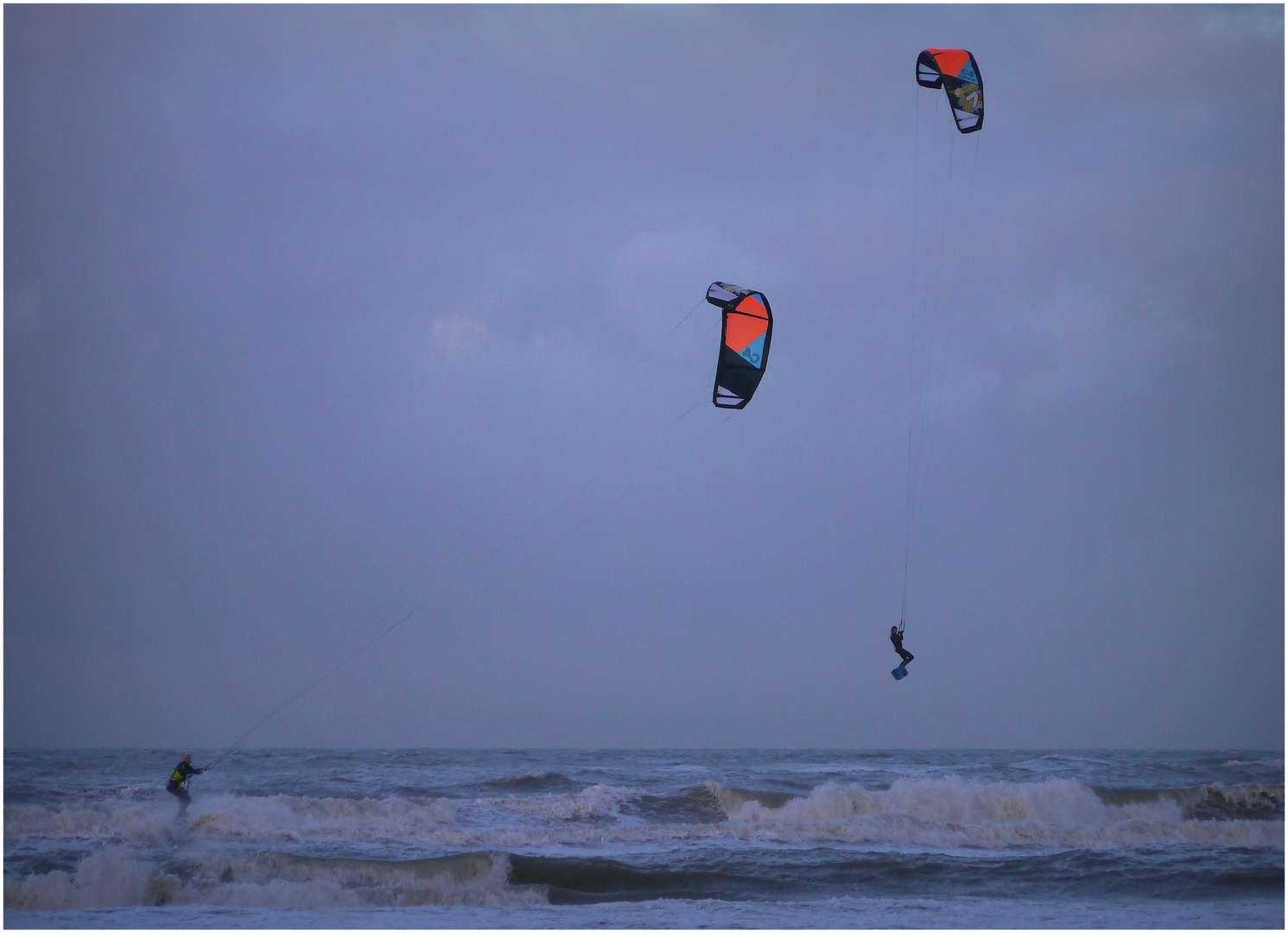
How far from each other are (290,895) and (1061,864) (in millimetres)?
9554

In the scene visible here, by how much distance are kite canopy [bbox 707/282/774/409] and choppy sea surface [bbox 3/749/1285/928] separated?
19.7 feet

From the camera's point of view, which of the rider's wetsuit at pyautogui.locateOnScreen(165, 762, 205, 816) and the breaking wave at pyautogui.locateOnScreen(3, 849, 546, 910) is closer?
the breaking wave at pyautogui.locateOnScreen(3, 849, 546, 910)

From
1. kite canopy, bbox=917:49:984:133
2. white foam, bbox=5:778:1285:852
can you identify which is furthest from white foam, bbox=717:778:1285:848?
kite canopy, bbox=917:49:984:133

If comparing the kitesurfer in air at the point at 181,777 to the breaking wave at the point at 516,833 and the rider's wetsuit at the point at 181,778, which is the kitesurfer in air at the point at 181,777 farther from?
the breaking wave at the point at 516,833

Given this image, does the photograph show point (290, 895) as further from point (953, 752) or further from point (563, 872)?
point (953, 752)

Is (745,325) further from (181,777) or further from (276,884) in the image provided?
(181,777)

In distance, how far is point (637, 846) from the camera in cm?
1434

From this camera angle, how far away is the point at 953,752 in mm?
28344

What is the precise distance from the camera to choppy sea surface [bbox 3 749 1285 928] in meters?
11.2

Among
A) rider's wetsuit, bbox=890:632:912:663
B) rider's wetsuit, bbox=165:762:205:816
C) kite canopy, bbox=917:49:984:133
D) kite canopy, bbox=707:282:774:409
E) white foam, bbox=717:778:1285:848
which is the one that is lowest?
white foam, bbox=717:778:1285:848

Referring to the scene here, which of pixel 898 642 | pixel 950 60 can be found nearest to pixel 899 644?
pixel 898 642

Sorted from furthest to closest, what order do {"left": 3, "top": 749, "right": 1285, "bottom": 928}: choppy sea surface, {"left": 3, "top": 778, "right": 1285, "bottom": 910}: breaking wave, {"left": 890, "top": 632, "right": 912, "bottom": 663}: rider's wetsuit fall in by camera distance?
1. {"left": 890, "top": 632, "right": 912, "bottom": 663}: rider's wetsuit
2. {"left": 3, "top": 778, "right": 1285, "bottom": 910}: breaking wave
3. {"left": 3, "top": 749, "right": 1285, "bottom": 928}: choppy sea surface

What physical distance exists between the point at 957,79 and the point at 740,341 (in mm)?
4481

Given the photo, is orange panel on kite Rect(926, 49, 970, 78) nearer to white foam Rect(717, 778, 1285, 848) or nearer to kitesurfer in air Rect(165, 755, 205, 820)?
white foam Rect(717, 778, 1285, 848)
